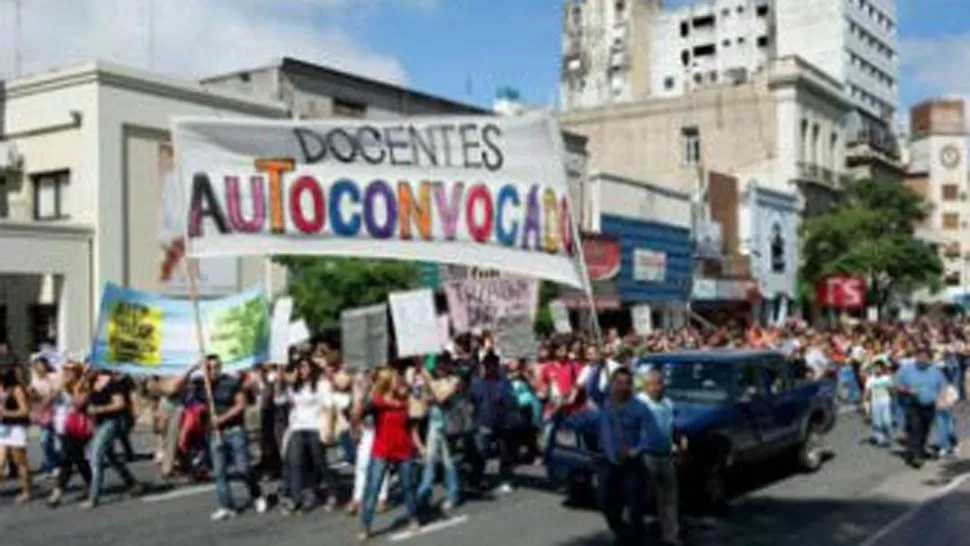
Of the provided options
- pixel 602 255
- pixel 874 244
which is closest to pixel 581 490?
pixel 602 255

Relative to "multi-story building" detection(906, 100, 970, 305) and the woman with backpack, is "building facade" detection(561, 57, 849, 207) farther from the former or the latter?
the woman with backpack

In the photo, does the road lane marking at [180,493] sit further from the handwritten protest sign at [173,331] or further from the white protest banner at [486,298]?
the white protest banner at [486,298]

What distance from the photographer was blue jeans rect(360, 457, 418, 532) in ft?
39.8

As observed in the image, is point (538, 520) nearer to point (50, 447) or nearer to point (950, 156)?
point (50, 447)

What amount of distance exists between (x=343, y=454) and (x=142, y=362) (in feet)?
11.1

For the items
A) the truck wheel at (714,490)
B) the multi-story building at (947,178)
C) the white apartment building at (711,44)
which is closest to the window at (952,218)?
the multi-story building at (947,178)

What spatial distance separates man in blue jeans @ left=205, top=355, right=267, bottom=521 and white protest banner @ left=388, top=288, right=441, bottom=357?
4.69m

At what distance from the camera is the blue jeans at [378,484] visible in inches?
477

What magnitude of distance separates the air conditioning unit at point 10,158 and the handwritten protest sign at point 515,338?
14.9m

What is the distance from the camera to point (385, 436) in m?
12.3

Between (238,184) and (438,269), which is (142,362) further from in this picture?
(438,269)

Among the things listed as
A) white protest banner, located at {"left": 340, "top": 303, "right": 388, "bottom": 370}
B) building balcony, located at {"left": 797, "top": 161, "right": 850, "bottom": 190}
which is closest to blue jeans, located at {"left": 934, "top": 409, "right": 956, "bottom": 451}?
white protest banner, located at {"left": 340, "top": 303, "right": 388, "bottom": 370}

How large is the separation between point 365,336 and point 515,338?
3713 mm

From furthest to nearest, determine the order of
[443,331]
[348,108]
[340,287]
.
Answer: [348,108] → [340,287] → [443,331]
